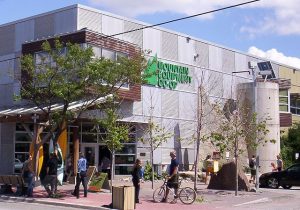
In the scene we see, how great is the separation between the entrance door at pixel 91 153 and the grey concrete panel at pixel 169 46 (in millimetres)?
7963

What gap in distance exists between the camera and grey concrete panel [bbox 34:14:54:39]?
30.2 m

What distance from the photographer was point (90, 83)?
20219mm

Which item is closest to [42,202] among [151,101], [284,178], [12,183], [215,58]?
[12,183]

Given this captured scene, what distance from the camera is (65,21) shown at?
97.0 feet

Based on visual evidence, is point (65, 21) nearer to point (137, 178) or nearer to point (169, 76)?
point (169, 76)

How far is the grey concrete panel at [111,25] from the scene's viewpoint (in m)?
30.3

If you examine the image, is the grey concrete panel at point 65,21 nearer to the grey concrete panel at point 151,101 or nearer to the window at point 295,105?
the grey concrete panel at point 151,101

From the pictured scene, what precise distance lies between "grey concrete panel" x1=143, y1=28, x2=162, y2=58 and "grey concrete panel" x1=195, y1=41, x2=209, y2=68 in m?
4.39

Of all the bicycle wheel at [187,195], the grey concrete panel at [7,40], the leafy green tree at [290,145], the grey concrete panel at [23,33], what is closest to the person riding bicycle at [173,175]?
the bicycle wheel at [187,195]

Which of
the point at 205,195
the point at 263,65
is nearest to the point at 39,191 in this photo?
the point at 205,195

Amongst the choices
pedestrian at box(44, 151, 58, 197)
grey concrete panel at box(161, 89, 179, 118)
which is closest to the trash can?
pedestrian at box(44, 151, 58, 197)

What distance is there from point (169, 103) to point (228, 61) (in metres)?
8.87

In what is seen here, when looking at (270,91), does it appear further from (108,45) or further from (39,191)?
(39,191)

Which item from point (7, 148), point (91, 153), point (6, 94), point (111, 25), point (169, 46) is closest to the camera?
point (7, 148)
